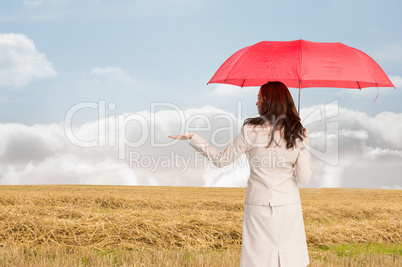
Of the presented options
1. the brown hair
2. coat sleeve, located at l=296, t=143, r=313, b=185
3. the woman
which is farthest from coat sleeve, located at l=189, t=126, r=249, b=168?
coat sleeve, located at l=296, t=143, r=313, b=185

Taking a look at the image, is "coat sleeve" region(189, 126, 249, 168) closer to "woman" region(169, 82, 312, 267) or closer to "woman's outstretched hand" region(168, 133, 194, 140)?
"woman" region(169, 82, 312, 267)

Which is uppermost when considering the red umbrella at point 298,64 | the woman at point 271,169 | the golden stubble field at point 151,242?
the red umbrella at point 298,64

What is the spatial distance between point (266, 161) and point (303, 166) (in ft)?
0.99

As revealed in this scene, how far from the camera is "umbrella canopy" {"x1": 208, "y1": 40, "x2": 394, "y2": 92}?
4.43 metres

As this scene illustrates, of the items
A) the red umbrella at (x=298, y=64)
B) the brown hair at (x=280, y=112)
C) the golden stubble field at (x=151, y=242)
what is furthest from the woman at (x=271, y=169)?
the golden stubble field at (x=151, y=242)

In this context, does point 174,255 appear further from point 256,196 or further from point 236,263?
point 256,196

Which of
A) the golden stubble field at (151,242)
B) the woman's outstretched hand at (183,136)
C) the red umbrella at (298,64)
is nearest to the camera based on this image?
the woman's outstretched hand at (183,136)

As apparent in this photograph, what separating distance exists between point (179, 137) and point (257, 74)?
1.38m

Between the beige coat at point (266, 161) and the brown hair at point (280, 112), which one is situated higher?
the brown hair at point (280, 112)

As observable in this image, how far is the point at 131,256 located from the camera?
19.7 feet

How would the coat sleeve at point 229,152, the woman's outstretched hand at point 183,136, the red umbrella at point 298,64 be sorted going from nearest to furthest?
the coat sleeve at point 229,152
the woman's outstretched hand at point 183,136
the red umbrella at point 298,64

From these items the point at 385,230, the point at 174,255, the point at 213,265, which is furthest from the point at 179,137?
the point at 385,230

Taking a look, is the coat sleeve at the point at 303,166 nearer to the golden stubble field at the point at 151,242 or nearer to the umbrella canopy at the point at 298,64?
the umbrella canopy at the point at 298,64

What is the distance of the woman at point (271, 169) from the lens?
11.0 feet
